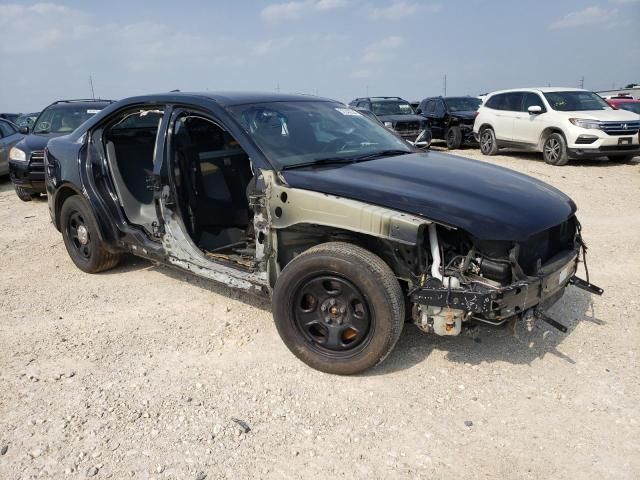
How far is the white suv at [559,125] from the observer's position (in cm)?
1108

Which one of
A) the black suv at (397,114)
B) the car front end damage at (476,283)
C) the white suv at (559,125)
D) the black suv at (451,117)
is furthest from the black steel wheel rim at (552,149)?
the car front end damage at (476,283)

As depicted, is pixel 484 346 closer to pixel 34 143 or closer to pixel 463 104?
pixel 34 143

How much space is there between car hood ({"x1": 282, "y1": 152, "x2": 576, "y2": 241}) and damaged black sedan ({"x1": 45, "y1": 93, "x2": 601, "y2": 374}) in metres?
0.01

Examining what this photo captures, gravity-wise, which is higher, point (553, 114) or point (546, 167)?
point (553, 114)

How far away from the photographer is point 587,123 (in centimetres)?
1109

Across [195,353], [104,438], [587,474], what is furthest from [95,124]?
[587,474]

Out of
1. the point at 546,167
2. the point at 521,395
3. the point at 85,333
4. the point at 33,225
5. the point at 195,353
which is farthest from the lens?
the point at 546,167

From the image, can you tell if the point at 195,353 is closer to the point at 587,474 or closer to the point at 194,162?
the point at 194,162

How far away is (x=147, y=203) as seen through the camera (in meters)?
5.05

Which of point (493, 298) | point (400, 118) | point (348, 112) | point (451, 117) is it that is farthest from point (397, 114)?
point (493, 298)

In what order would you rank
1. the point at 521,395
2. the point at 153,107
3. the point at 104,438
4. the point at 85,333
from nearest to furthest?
the point at 104,438, the point at 521,395, the point at 85,333, the point at 153,107

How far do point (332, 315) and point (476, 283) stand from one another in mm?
887

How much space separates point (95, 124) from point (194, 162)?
3.87ft

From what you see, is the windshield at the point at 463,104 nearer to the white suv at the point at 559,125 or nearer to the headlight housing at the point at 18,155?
the white suv at the point at 559,125
